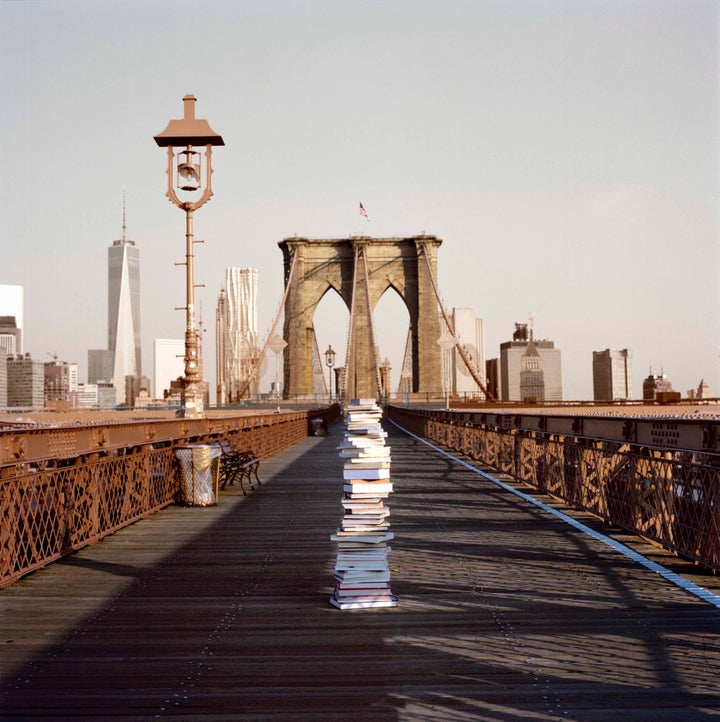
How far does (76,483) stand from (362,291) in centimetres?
9103

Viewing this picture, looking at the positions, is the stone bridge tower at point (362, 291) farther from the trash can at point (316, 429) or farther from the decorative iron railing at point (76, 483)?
the decorative iron railing at point (76, 483)

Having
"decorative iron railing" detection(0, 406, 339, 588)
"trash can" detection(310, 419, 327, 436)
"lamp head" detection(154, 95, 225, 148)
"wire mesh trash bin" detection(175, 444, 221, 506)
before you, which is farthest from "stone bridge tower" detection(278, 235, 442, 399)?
"decorative iron railing" detection(0, 406, 339, 588)

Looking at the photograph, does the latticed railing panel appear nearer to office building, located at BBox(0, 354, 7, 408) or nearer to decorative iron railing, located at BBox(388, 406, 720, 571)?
decorative iron railing, located at BBox(388, 406, 720, 571)

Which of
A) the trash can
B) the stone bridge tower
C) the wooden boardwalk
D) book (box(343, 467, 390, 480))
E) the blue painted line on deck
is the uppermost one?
the stone bridge tower

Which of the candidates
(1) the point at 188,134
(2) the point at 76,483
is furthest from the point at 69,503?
(1) the point at 188,134

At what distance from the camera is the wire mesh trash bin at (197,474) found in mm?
12438

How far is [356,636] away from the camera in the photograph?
211 inches

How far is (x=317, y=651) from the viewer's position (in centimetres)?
504

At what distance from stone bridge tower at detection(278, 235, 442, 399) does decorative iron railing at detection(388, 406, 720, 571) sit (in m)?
80.6

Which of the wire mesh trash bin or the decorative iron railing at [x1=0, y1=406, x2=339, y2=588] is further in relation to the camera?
the wire mesh trash bin

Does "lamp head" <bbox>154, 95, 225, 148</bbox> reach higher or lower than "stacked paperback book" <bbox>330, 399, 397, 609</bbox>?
higher

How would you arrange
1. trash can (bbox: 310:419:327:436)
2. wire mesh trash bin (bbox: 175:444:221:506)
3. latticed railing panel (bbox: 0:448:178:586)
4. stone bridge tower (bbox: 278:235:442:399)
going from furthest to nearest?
stone bridge tower (bbox: 278:235:442:399)
trash can (bbox: 310:419:327:436)
wire mesh trash bin (bbox: 175:444:221:506)
latticed railing panel (bbox: 0:448:178:586)

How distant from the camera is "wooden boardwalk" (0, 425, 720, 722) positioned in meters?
4.20

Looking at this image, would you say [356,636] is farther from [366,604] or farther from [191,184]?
[191,184]
